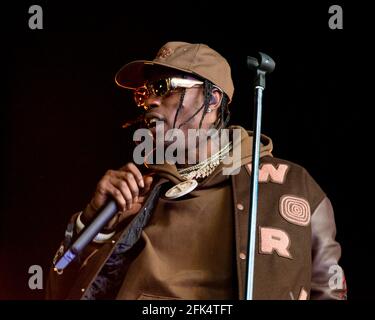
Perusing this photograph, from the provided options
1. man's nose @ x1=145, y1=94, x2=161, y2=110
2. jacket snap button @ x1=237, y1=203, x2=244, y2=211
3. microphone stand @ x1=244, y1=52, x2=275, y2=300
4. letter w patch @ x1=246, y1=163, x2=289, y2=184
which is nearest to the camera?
microphone stand @ x1=244, y1=52, x2=275, y2=300

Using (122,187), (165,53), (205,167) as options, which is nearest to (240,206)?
(205,167)

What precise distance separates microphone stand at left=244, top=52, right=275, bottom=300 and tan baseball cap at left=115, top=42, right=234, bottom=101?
66 cm

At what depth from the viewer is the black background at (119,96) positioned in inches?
94.3

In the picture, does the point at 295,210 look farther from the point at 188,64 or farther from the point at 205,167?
the point at 188,64

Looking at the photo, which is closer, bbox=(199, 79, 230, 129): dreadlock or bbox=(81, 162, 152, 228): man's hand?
bbox=(81, 162, 152, 228): man's hand

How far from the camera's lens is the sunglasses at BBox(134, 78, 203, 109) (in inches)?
87.1

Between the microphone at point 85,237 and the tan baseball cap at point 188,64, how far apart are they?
766 mm

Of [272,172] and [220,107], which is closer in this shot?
[272,172]

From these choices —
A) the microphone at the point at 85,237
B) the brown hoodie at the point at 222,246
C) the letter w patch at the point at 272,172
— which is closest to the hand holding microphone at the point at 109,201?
the microphone at the point at 85,237

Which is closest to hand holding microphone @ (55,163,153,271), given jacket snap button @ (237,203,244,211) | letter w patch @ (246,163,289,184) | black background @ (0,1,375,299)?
jacket snap button @ (237,203,244,211)

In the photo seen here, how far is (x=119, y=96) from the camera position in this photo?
2791mm

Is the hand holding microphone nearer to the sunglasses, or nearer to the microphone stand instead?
the microphone stand

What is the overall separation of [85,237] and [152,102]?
29.8 inches
